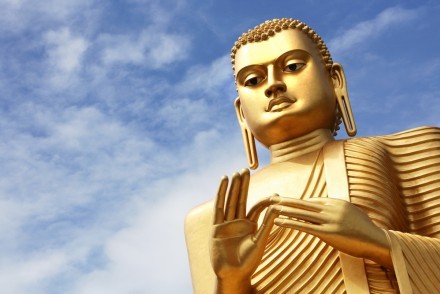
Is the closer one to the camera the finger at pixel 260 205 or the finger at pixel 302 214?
the finger at pixel 302 214

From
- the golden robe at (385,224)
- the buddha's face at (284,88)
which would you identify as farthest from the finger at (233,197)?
the buddha's face at (284,88)

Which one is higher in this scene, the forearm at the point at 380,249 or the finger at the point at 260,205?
the finger at the point at 260,205

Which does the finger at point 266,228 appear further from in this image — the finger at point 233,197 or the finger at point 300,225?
the finger at point 233,197

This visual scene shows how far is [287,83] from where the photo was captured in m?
5.71

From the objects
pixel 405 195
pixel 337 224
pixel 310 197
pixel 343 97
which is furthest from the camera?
pixel 343 97

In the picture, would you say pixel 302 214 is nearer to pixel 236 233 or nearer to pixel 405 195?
pixel 236 233

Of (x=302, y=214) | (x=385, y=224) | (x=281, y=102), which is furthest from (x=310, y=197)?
(x=281, y=102)

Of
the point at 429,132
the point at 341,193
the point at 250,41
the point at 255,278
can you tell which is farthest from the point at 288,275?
the point at 250,41

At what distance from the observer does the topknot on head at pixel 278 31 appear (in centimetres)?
593

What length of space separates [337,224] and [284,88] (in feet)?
4.36

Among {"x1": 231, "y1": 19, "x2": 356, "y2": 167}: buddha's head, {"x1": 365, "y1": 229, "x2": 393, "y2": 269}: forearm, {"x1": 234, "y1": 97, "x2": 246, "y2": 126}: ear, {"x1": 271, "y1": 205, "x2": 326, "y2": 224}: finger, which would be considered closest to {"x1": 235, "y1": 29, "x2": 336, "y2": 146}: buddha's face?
{"x1": 231, "y1": 19, "x2": 356, "y2": 167}: buddha's head

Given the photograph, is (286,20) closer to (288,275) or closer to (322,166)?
(322,166)

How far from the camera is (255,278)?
5.12m

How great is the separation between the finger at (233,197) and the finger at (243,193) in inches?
0.8
